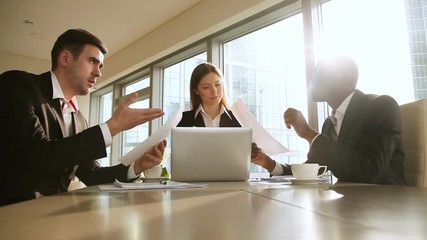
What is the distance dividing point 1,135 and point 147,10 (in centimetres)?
324

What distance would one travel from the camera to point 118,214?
16.4 inches

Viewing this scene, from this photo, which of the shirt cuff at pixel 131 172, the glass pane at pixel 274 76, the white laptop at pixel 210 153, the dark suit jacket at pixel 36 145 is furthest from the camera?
the glass pane at pixel 274 76

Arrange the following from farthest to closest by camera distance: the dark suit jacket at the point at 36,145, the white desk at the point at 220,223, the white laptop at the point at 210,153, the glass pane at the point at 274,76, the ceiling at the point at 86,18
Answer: the ceiling at the point at 86,18 < the glass pane at the point at 274,76 < the white laptop at the point at 210,153 < the dark suit jacket at the point at 36,145 < the white desk at the point at 220,223

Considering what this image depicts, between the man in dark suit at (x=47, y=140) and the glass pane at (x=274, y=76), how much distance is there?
66.8 inches

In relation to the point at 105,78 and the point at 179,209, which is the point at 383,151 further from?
the point at 105,78

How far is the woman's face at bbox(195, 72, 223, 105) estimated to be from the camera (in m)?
2.25

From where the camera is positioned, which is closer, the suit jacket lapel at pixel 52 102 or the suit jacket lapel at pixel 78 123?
the suit jacket lapel at pixel 52 102

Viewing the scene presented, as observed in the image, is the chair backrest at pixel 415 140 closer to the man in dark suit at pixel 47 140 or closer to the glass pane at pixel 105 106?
the man in dark suit at pixel 47 140

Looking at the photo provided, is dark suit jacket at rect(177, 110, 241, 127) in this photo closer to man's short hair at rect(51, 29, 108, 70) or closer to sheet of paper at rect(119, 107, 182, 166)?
man's short hair at rect(51, 29, 108, 70)

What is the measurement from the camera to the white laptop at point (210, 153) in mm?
1213

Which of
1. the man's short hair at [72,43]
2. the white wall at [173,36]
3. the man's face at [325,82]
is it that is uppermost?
the white wall at [173,36]

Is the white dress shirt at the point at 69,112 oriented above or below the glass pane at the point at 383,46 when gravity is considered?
below

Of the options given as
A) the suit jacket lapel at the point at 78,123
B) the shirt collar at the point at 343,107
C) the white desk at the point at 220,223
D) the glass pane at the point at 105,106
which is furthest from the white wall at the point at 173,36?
the white desk at the point at 220,223

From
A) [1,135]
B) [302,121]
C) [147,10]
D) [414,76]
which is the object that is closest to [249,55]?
[147,10]
